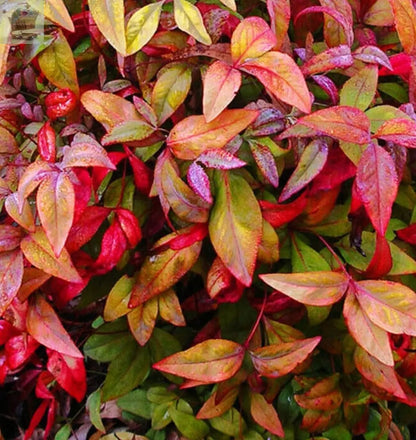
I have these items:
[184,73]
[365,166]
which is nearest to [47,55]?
[184,73]

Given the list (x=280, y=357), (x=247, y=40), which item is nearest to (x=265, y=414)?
(x=280, y=357)

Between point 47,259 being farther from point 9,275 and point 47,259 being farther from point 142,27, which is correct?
point 142,27

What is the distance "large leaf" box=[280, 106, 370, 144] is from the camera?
64 centimetres

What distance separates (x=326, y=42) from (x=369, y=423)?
569 mm

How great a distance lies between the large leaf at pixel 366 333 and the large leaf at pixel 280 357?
50 mm

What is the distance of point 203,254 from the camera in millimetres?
846

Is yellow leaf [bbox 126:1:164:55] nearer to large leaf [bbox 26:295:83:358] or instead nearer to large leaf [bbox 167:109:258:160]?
large leaf [bbox 167:109:258:160]

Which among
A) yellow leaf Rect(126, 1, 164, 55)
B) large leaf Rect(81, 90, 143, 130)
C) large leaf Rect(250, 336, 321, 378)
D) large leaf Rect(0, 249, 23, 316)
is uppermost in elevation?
yellow leaf Rect(126, 1, 164, 55)

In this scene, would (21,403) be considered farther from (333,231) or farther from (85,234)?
(333,231)

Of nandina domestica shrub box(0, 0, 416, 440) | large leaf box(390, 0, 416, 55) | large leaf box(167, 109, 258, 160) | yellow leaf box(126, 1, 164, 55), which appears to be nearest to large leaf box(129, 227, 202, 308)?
nandina domestica shrub box(0, 0, 416, 440)

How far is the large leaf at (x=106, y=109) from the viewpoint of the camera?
71cm

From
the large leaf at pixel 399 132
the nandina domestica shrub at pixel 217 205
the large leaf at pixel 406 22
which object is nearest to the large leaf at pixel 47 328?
A: the nandina domestica shrub at pixel 217 205

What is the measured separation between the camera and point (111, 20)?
2.19 ft

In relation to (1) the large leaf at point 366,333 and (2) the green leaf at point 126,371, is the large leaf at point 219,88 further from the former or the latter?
(2) the green leaf at point 126,371
